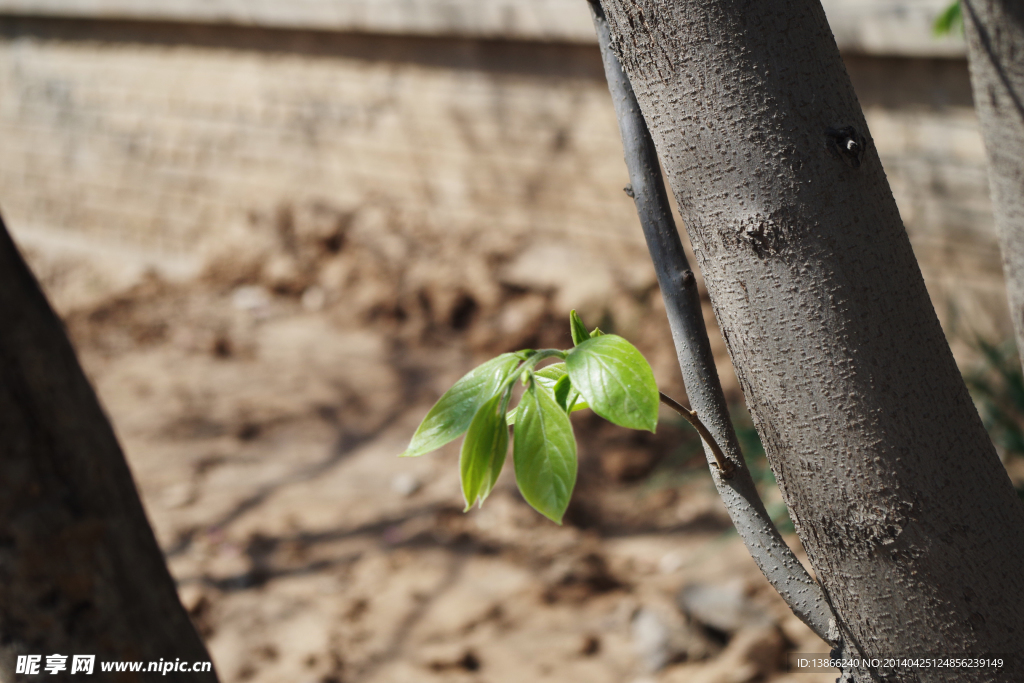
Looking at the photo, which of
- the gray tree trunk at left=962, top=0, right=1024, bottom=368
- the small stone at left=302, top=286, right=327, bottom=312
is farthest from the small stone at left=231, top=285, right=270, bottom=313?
the gray tree trunk at left=962, top=0, right=1024, bottom=368

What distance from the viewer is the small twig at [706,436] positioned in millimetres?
874

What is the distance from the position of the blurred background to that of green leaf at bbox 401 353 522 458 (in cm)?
237

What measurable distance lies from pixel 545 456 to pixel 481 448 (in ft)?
0.20

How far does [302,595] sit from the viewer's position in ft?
11.2

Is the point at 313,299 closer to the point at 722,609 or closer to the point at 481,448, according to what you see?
the point at 722,609

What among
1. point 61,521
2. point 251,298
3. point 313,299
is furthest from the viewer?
point 251,298

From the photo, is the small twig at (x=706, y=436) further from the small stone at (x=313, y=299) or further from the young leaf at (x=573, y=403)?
the small stone at (x=313, y=299)

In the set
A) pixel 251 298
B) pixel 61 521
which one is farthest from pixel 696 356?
pixel 251 298

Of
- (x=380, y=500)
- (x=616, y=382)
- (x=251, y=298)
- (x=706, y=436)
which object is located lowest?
(x=380, y=500)

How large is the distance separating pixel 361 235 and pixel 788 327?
213 inches

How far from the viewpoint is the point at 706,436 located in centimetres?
90

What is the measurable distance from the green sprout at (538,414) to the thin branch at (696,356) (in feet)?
0.68

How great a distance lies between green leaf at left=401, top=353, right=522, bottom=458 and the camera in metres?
0.78

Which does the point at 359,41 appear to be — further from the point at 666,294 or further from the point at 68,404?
the point at 666,294
